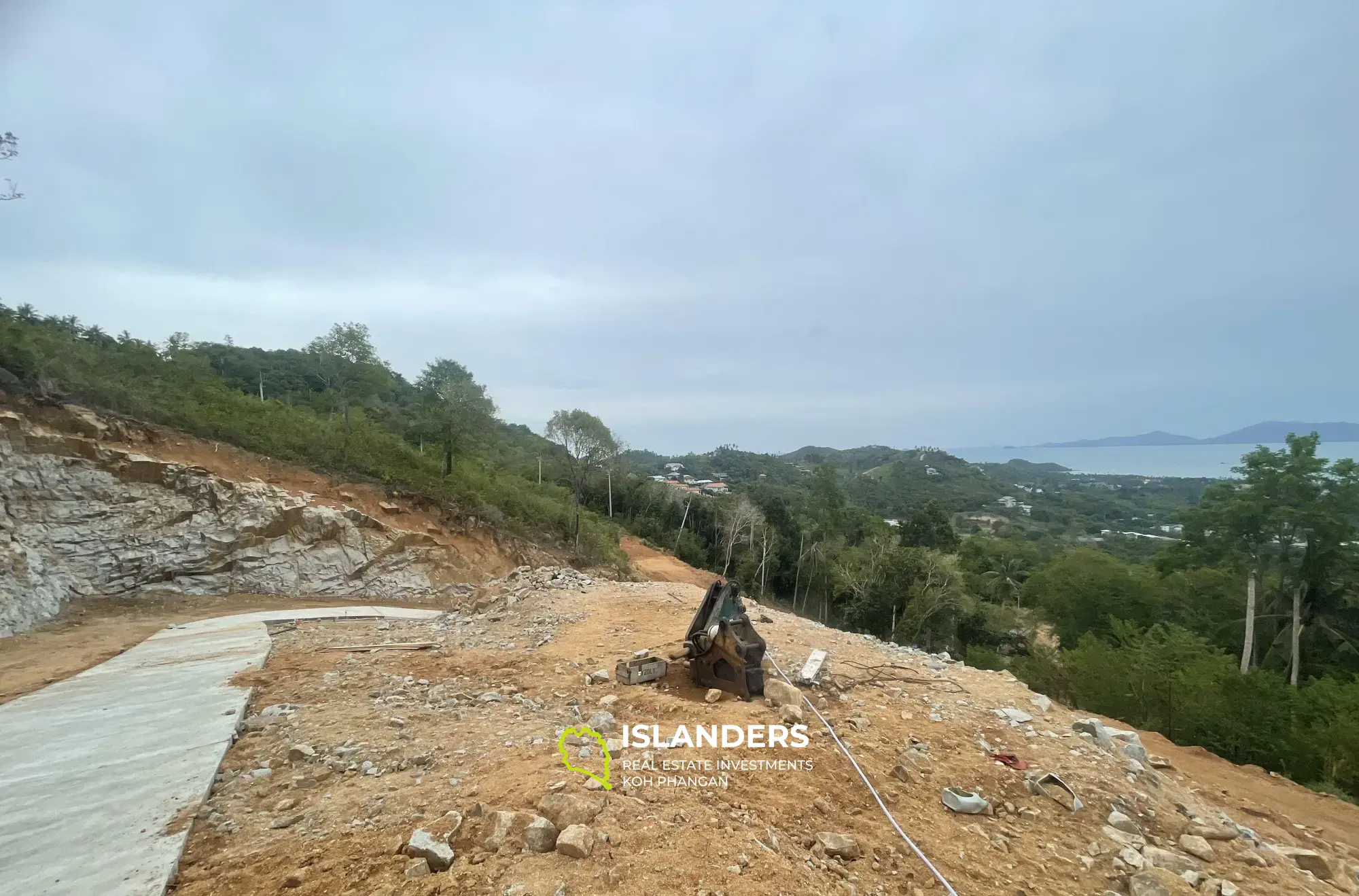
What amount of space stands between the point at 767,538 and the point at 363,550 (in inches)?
718

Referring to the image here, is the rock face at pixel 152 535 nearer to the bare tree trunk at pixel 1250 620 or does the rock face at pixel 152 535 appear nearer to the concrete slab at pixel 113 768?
the concrete slab at pixel 113 768

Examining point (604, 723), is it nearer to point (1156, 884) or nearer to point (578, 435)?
point (1156, 884)

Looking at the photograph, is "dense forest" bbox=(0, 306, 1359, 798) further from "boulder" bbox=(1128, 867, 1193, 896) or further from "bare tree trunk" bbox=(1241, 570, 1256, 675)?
"boulder" bbox=(1128, 867, 1193, 896)

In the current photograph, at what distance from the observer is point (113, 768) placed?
12.3 feet

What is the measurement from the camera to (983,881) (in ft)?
9.04

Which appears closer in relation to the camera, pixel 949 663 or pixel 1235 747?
pixel 949 663

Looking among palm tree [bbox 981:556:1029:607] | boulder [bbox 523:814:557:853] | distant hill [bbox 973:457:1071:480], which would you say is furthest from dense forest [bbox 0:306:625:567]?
distant hill [bbox 973:457:1071:480]

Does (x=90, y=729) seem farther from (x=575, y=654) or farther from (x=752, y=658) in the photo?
(x=752, y=658)

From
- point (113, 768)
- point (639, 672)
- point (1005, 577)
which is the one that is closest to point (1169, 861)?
point (639, 672)

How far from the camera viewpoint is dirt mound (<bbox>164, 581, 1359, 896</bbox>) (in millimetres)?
2578

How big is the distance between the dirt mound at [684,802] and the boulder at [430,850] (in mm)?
21

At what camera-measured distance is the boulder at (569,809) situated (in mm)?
2783

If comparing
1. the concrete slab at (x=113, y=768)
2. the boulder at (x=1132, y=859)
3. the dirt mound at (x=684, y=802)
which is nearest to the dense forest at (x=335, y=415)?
the concrete slab at (x=113, y=768)

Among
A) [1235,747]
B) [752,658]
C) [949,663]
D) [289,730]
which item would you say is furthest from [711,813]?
[1235,747]
